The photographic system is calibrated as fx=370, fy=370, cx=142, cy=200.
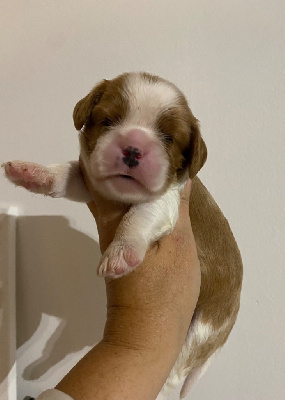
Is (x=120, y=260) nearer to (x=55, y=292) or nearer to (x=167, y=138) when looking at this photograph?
(x=167, y=138)

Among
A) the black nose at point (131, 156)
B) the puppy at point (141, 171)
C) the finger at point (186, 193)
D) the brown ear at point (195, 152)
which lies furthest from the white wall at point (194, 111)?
the black nose at point (131, 156)

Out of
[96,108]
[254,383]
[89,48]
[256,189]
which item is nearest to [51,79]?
[89,48]

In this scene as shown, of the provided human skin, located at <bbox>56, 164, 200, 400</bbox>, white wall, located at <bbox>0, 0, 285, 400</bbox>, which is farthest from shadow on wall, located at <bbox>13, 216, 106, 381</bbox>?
human skin, located at <bbox>56, 164, 200, 400</bbox>

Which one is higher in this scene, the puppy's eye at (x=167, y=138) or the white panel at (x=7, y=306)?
the puppy's eye at (x=167, y=138)

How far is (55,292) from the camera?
2.11 m

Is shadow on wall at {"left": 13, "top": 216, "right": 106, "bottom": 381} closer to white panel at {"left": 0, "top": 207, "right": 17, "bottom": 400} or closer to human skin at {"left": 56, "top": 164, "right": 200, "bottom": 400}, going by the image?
white panel at {"left": 0, "top": 207, "right": 17, "bottom": 400}

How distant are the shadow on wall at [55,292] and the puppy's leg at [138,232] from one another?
2.84ft

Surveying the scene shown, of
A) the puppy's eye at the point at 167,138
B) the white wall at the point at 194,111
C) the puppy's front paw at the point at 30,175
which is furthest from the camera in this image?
the white wall at the point at 194,111

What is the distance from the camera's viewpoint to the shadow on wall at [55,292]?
207 centimetres

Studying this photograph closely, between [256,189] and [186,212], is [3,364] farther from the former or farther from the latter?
[256,189]

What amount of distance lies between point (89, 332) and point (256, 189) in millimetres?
1222

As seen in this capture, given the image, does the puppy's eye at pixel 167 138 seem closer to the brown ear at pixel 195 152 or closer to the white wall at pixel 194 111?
the brown ear at pixel 195 152

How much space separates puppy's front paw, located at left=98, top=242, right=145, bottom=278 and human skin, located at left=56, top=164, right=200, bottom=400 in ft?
0.27

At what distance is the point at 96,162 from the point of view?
1.15 m
